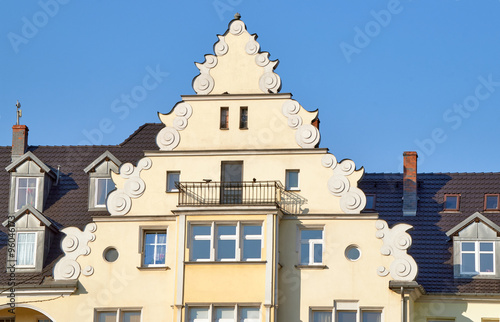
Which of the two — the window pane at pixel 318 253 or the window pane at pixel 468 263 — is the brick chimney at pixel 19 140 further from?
the window pane at pixel 468 263

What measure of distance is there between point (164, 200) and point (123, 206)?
153 cm

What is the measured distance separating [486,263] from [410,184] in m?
5.22

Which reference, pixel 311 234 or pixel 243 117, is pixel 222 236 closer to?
pixel 311 234

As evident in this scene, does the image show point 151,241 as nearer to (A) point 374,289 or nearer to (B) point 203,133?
(B) point 203,133

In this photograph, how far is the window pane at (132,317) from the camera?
4900cm

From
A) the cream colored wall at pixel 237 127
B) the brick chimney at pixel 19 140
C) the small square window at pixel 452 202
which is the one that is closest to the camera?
the cream colored wall at pixel 237 127

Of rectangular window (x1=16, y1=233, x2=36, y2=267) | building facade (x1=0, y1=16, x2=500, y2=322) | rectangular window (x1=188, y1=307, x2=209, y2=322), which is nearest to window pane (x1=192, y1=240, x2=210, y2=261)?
building facade (x1=0, y1=16, x2=500, y2=322)

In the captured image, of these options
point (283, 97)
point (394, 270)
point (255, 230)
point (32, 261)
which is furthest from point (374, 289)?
point (32, 261)

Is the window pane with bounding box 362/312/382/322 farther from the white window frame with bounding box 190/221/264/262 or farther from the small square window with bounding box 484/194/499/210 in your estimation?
the small square window with bounding box 484/194/499/210

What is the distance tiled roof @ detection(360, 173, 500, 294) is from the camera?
50.3 m

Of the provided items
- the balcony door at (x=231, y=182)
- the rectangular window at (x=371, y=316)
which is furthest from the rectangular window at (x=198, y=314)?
the rectangular window at (x=371, y=316)

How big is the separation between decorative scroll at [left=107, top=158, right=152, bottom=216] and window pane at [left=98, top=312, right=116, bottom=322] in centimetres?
367

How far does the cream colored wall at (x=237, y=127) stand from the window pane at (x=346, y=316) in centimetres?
649

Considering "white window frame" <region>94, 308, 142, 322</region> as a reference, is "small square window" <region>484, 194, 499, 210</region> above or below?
above
